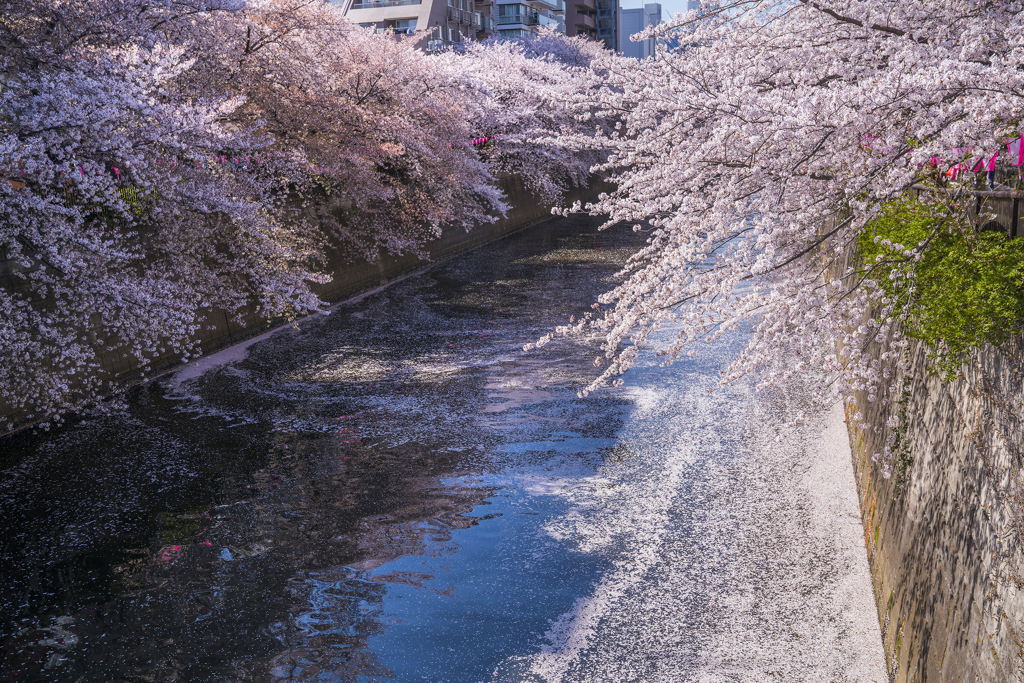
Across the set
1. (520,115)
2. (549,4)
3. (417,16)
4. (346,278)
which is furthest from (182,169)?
(549,4)

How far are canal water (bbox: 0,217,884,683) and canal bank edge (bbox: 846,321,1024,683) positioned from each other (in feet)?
2.91

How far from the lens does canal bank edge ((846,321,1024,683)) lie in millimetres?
3467

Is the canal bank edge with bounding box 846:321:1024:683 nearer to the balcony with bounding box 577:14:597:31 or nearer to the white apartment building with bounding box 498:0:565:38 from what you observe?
the white apartment building with bounding box 498:0:565:38

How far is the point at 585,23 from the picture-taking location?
89625 millimetres

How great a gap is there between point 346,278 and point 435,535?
46.6 feet

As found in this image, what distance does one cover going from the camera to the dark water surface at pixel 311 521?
6.30m

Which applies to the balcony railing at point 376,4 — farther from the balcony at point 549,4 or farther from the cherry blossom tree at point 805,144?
the cherry blossom tree at point 805,144

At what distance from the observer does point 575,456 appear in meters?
9.89

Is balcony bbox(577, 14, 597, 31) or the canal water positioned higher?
balcony bbox(577, 14, 597, 31)

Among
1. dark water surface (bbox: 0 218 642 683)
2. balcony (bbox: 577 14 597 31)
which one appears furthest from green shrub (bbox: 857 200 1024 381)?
balcony (bbox: 577 14 597 31)

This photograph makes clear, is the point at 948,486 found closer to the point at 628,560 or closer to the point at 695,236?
the point at 695,236

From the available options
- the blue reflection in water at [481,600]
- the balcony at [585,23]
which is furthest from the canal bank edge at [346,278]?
the balcony at [585,23]

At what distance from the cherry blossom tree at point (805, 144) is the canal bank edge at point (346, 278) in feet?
31.9

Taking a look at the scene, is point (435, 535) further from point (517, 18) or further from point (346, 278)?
point (517, 18)
